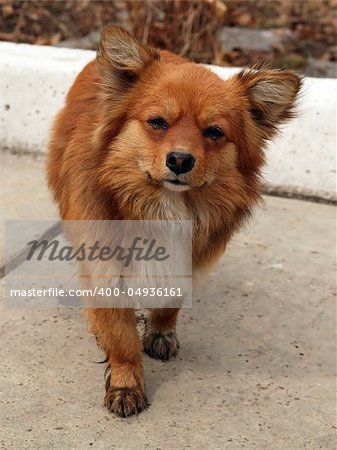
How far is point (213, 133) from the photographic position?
322cm

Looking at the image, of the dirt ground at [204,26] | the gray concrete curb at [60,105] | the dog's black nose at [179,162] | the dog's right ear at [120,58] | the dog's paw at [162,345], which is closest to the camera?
the dog's black nose at [179,162]

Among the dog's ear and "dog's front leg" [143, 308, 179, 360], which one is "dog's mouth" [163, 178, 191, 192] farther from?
"dog's front leg" [143, 308, 179, 360]

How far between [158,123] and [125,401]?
110cm

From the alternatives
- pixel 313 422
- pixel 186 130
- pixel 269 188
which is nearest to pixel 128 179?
pixel 186 130

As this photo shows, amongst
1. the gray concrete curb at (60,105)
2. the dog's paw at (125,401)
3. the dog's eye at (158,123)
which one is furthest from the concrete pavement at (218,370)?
the dog's eye at (158,123)

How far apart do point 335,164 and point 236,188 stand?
2282 millimetres

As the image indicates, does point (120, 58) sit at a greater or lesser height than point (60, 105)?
greater

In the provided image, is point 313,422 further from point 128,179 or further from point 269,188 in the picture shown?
point 269,188

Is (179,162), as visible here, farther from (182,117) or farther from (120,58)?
(120,58)

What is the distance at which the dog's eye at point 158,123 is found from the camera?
3.15 meters

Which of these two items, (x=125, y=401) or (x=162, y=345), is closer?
(x=125, y=401)

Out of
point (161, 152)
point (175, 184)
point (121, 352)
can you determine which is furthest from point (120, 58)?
point (121, 352)

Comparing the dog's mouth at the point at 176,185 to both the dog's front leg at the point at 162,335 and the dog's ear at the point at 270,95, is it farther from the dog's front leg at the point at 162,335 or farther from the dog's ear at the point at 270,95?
the dog's front leg at the point at 162,335

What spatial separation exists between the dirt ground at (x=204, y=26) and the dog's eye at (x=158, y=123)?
3.43m
